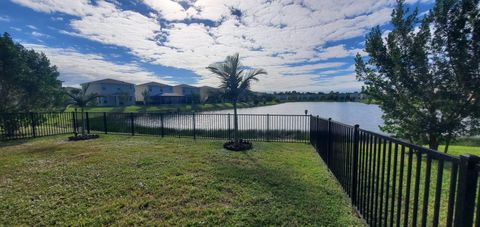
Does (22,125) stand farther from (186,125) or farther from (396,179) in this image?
(396,179)

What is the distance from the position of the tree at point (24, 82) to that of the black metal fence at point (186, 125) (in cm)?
94

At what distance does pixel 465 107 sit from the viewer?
233 inches

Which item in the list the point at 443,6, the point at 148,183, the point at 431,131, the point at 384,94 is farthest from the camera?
the point at 384,94

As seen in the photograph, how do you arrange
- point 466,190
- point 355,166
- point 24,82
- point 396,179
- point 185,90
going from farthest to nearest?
1. point 185,90
2. point 24,82
3. point 396,179
4. point 355,166
5. point 466,190

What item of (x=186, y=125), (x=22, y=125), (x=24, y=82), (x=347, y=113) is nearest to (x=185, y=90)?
(x=347, y=113)

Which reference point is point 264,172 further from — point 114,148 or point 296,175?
point 114,148

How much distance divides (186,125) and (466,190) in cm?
986

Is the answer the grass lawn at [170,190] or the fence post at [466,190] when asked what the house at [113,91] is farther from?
the fence post at [466,190]

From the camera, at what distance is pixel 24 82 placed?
1008cm

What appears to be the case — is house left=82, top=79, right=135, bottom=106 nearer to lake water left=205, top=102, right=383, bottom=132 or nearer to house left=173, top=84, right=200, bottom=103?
house left=173, top=84, right=200, bottom=103

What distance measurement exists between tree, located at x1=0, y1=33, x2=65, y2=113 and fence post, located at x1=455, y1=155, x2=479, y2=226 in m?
14.1

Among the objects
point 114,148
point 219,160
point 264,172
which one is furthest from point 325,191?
point 114,148

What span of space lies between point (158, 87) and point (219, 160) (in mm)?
53882

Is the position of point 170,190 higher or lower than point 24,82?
lower
